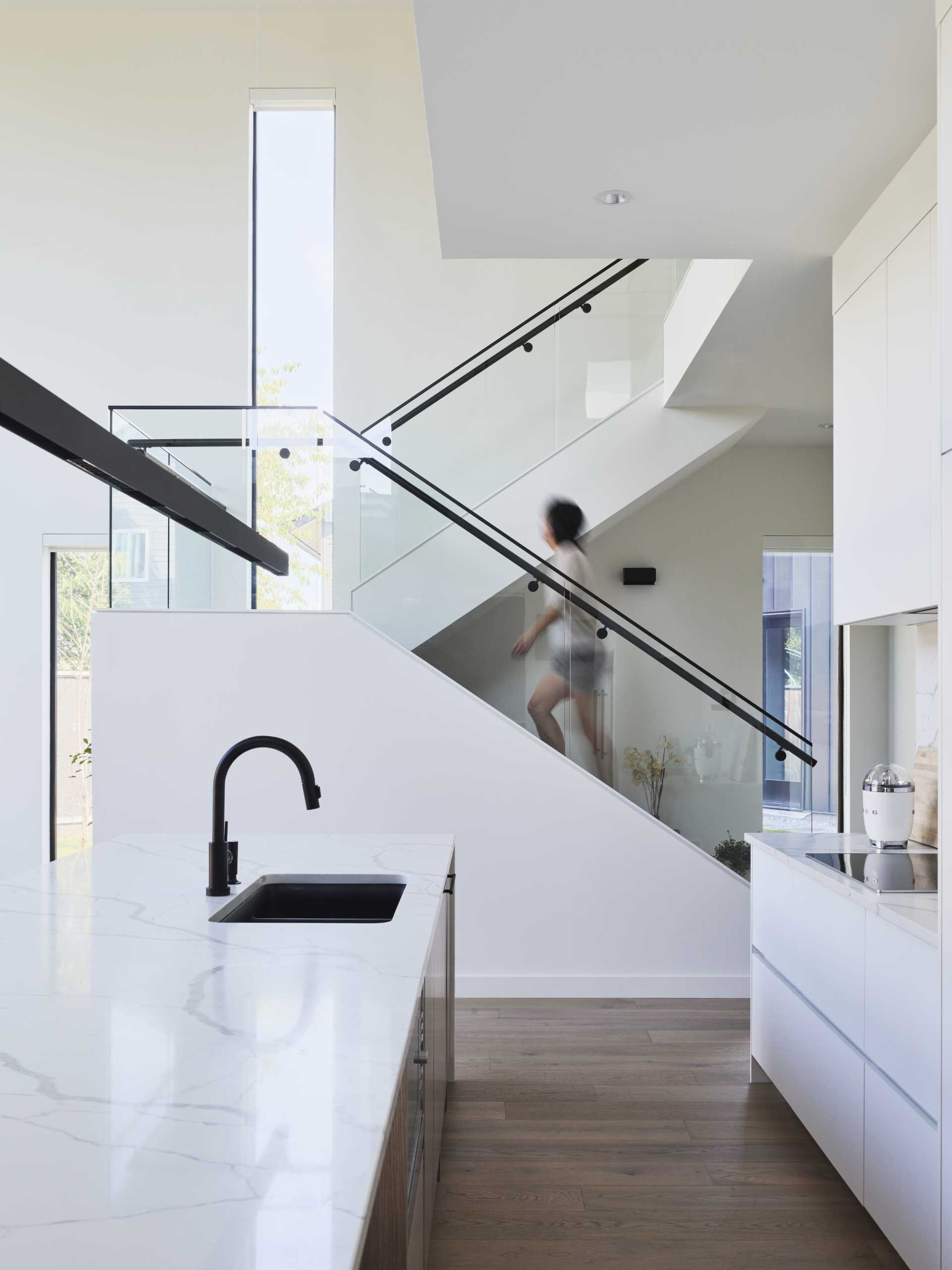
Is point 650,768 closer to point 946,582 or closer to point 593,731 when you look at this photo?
point 593,731

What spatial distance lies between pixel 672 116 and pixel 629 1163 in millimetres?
2845

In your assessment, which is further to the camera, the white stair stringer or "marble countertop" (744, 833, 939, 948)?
the white stair stringer

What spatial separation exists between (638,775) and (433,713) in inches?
38.9

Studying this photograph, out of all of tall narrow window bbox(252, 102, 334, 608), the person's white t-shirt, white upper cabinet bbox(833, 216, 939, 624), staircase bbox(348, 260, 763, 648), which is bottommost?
the person's white t-shirt

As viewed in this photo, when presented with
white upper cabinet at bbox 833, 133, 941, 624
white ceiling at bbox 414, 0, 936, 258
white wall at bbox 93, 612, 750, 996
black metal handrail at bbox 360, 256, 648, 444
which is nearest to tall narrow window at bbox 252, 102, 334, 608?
black metal handrail at bbox 360, 256, 648, 444

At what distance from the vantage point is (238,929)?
1.90 meters

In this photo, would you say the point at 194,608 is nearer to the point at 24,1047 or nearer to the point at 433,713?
the point at 433,713

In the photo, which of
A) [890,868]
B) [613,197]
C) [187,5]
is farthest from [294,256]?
[890,868]

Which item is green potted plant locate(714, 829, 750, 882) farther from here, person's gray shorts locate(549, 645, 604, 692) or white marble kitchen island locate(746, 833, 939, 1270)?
white marble kitchen island locate(746, 833, 939, 1270)

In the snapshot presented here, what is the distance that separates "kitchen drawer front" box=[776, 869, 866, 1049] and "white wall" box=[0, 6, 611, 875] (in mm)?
4587

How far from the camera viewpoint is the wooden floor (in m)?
2.38

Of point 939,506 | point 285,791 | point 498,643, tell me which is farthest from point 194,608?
point 939,506

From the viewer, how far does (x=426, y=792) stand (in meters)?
4.41

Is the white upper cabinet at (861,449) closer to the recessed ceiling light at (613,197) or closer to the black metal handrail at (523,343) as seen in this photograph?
the recessed ceiling light at (613,197)
